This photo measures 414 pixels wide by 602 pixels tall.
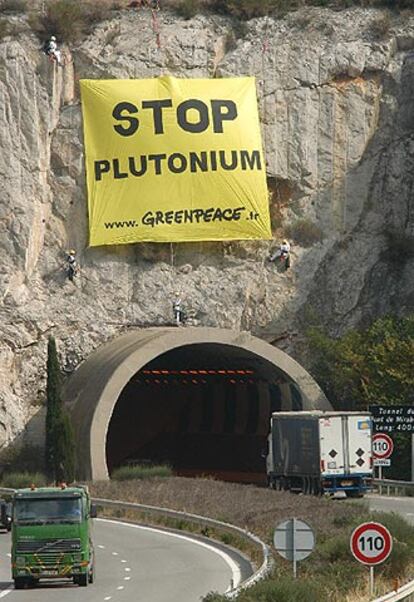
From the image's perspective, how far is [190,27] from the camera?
70.6 m

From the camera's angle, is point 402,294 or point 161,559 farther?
point 402,294

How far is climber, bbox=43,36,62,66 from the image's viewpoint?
67.7 meters

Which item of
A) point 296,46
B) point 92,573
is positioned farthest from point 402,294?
point 92,573

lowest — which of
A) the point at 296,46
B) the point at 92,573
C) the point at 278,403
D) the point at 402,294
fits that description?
the point at 92,573

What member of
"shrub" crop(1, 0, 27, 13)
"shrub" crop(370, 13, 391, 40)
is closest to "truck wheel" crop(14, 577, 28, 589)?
"shrub" crop(1, 0, 27, 13)

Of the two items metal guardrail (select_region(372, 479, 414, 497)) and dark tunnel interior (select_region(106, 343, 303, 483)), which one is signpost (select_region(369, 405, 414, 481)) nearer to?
metal guardrail (select_region(372, 479, 414, 497))

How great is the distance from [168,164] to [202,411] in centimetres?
1470

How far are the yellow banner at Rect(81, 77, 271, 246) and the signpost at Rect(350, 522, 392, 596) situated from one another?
41503 millimetres

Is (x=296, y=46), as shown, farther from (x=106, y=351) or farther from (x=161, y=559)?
(x=161, y=559)

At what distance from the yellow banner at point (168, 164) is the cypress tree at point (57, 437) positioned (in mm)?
7826

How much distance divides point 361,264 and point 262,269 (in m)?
4.19

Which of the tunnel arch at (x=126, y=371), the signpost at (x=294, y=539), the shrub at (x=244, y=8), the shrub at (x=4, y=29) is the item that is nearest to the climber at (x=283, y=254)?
the tunnel arch at (x=126, y=371)

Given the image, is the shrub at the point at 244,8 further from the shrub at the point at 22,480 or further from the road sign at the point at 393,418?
the shrub at the point at 22,480

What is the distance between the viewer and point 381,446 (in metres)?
57.0
